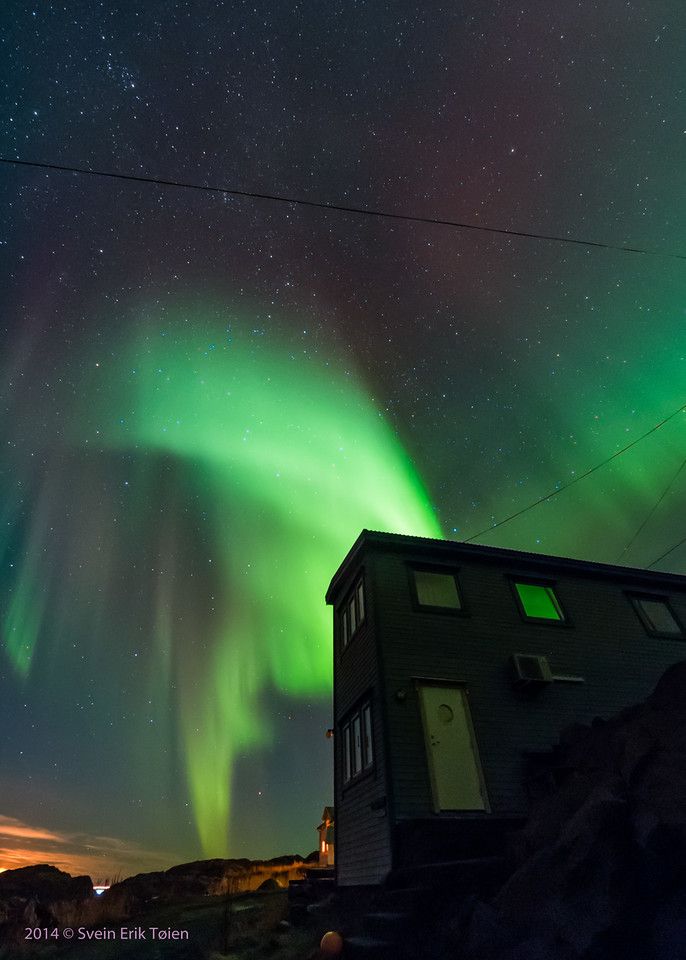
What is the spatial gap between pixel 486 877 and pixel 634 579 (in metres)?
11.1

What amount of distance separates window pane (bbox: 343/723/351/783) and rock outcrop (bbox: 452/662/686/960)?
601 centimetres

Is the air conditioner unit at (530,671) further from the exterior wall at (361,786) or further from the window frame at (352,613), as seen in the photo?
the window frame at (352,613)

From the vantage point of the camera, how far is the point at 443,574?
47.2 ft

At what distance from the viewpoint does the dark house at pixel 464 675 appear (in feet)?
34.5

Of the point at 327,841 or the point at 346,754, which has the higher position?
the point at 327,841

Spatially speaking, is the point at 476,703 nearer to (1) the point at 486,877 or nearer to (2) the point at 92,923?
(1) the point at 486,877

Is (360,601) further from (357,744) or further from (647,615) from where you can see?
(647,615)

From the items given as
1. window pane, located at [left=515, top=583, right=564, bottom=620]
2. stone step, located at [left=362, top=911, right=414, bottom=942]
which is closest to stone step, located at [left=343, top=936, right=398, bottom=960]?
stone step, located at [left=362, top=911, right=414, bottom=942]

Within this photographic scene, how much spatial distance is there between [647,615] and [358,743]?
10.2 meters

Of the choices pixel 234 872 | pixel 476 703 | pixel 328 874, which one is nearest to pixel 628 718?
pixel 476 703

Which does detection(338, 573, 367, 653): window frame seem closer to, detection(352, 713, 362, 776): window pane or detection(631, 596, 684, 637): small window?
detection(352, 713, 362, 776): window pane

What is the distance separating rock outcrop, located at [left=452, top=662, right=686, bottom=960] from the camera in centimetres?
542

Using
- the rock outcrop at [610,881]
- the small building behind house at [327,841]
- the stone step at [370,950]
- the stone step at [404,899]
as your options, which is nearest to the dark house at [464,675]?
the stone step at [404,899]

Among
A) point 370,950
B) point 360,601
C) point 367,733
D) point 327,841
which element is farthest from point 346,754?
point 327,841
